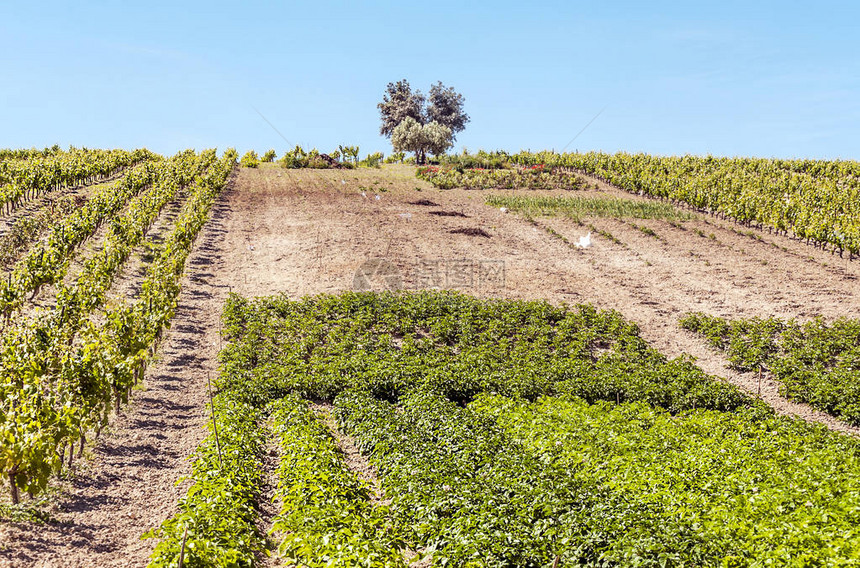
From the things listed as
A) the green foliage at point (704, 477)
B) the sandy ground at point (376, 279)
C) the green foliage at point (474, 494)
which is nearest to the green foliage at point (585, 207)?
the sandy ground at point (376, 279)

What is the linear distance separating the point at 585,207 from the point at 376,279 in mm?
26948

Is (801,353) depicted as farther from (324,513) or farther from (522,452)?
(324,513)

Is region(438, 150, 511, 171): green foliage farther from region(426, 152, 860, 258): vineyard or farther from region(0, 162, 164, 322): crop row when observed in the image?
region(0, 162, 164, 322): crop row

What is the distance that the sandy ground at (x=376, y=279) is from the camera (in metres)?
13.2

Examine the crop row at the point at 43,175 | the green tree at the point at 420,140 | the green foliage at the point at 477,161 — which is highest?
the green tree at the point at 420,140

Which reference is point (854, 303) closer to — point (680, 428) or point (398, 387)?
point (680, 428)

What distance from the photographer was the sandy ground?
13.2 metres

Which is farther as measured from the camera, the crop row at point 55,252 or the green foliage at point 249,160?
Result: the green foliage at point 249,160

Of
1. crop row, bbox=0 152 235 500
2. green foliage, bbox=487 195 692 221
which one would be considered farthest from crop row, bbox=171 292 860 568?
green foliage, bbox=487 195 692 221

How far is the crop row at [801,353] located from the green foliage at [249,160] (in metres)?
59.7

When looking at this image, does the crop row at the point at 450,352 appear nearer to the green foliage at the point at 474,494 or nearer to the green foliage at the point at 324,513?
the green foliage at the point at 474,494

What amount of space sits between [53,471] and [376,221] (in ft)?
113

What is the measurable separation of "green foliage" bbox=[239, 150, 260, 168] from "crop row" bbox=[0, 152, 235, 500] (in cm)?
5132

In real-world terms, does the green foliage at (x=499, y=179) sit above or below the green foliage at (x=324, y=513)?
above
